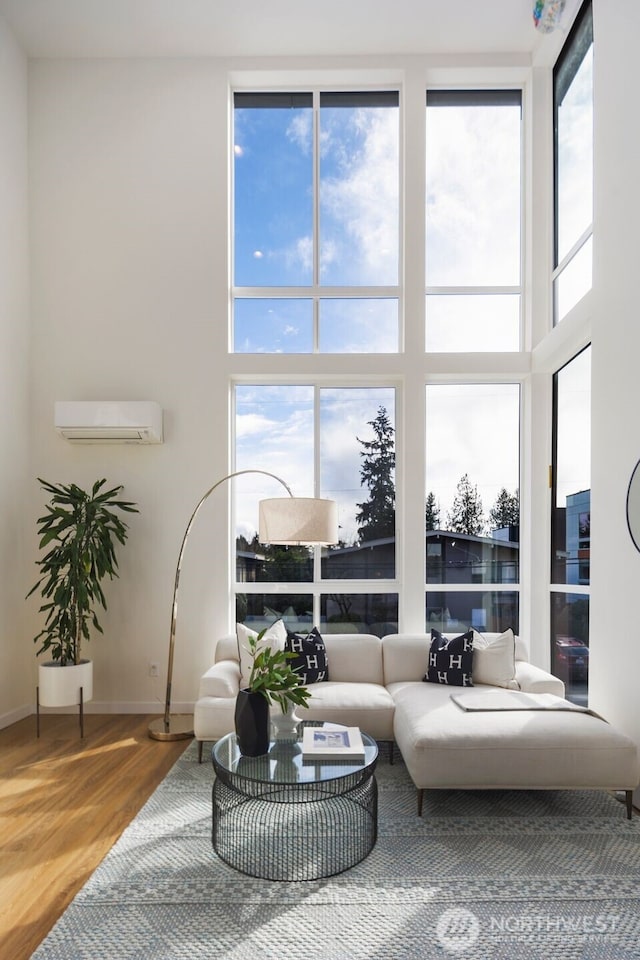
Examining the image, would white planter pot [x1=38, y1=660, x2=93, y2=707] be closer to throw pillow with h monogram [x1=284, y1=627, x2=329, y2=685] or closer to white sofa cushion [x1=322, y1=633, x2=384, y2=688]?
throw pillow with h monogram [x1=284, y1=627, x2=329, y2=685]

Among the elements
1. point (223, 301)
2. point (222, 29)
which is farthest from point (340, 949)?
point (222, 29)

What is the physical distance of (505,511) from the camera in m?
5.11

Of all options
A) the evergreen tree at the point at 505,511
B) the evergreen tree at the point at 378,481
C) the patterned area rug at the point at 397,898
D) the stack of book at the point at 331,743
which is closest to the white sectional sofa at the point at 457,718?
the patterned area rug at the point at 397,898

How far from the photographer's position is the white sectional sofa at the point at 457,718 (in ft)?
9.93

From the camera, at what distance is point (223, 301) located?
503 centimetres

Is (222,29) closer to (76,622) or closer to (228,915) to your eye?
(76,622)

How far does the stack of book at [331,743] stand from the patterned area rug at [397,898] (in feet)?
1.30

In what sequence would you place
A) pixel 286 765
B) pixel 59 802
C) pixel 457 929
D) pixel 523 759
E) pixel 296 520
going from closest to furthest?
pixel 457 929 < pixel 286 765 < pixel 523 759 < pixel 59 802 < pixel 296 520

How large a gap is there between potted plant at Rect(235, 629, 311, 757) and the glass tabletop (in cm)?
6

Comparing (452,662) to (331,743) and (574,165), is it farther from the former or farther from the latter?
(574,165)

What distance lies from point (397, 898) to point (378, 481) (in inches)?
125

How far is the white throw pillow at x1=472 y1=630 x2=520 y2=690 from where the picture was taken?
4.17 meters

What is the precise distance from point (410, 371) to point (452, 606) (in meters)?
1.84

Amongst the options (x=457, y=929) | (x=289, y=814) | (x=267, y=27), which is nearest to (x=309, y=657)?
(x=289, y=814)
